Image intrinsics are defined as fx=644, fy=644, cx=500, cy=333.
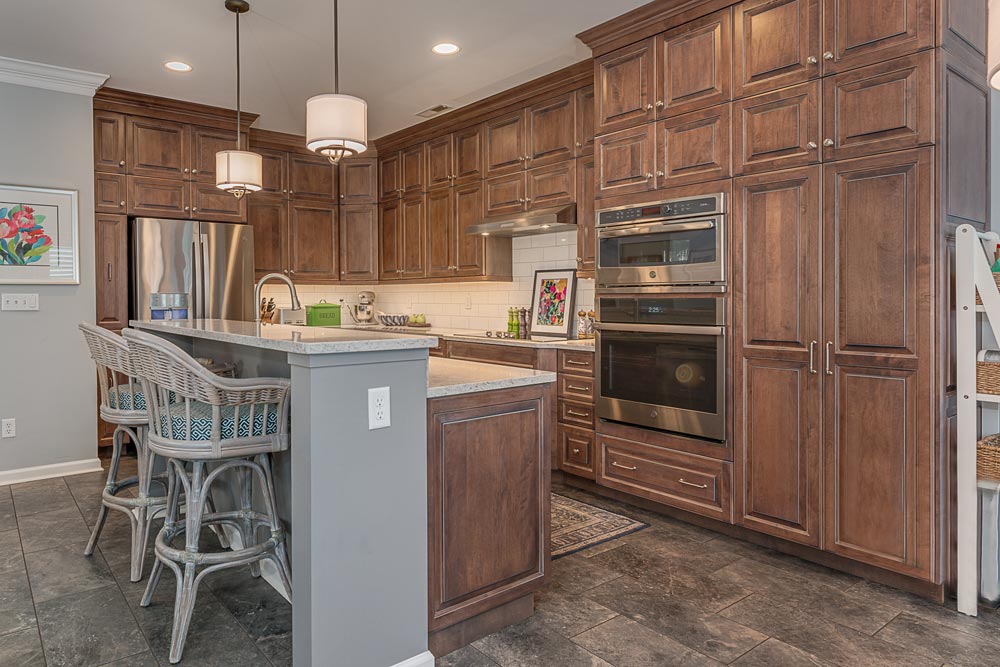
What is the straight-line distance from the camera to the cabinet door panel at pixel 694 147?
3115mm

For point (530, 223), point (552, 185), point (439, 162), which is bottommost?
point (530, 223)

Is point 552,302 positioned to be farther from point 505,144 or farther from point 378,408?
point 378,408

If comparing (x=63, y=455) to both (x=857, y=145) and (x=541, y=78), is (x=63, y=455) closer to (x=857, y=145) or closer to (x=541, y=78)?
(x=541, y=78)

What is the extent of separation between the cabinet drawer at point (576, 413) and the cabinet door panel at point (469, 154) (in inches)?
80.4

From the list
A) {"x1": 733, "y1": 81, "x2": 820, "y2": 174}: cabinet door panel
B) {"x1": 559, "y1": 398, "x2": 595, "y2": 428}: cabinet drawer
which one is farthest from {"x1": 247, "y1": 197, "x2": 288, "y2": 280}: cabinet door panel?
{"x1": 733, "y1": 81, "x2": 820, "y2": 174}: cabinet door panel

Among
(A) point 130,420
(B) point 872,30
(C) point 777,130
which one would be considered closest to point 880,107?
(B) point 872,30

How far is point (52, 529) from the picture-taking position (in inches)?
131

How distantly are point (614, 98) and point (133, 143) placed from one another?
3.68m

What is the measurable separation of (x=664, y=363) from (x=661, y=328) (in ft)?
0.61

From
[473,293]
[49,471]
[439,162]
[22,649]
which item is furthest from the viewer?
[473,293]

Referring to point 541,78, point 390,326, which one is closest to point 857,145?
point 541,78

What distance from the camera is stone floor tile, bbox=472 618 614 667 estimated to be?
209cm

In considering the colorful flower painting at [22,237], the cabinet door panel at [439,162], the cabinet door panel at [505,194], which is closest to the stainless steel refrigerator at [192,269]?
the colorful flower painting at [22,237]

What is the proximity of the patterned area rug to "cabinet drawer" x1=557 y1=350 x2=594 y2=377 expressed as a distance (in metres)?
0.79
